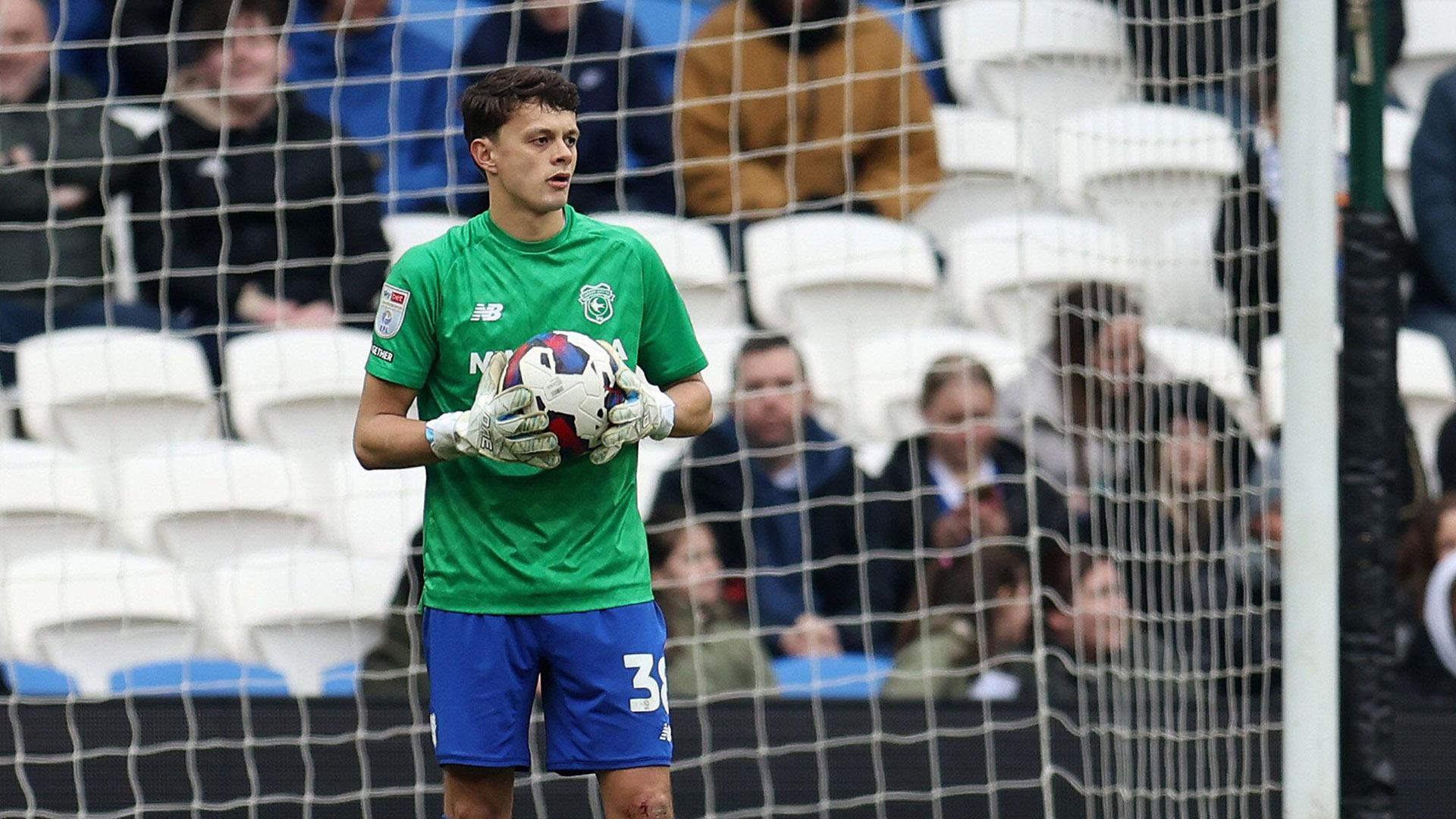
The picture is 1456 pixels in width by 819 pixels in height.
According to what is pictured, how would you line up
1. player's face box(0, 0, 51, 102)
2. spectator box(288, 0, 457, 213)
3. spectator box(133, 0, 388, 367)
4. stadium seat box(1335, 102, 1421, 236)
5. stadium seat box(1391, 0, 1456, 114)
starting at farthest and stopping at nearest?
stadium seat box(1391, 0, 1456, 114) < stadium seat box(1335, 102, 1421, 236) < spectator box(288, 0, 457, 213) < player's face box(0, 0, 51, 102) < spectator box(133, 0, 388, 367)

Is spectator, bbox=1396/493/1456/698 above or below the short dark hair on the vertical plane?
below

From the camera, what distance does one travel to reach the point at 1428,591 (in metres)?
4.65

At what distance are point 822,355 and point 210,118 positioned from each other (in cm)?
189

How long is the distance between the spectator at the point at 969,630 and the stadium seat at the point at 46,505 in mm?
2220

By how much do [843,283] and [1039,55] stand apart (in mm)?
886

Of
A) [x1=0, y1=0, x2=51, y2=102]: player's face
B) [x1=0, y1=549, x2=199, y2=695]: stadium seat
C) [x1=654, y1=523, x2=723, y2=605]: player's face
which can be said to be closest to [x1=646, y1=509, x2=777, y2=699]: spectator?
[x1=654, y1=523, x2=723, y2=605]: player's face

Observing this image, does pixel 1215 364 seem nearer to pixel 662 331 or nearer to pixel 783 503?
pixel 783 503

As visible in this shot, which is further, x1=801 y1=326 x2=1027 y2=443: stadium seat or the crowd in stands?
x1=801 y1=326 x2=1027 y2=443: stadium seat

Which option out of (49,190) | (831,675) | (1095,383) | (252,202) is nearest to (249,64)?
(252,202)

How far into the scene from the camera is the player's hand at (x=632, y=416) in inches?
104

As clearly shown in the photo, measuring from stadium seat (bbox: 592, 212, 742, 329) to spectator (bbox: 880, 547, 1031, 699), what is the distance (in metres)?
1.18

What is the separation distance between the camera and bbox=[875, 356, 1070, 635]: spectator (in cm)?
460

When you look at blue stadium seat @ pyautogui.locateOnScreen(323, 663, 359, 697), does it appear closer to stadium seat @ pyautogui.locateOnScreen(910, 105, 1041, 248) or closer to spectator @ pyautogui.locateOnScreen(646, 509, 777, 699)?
spectator @ pyautogui.locateOnScreen(646, 509, 777, 699)

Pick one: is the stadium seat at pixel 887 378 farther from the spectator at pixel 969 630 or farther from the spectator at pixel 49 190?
the spectator at pixel 49 190
